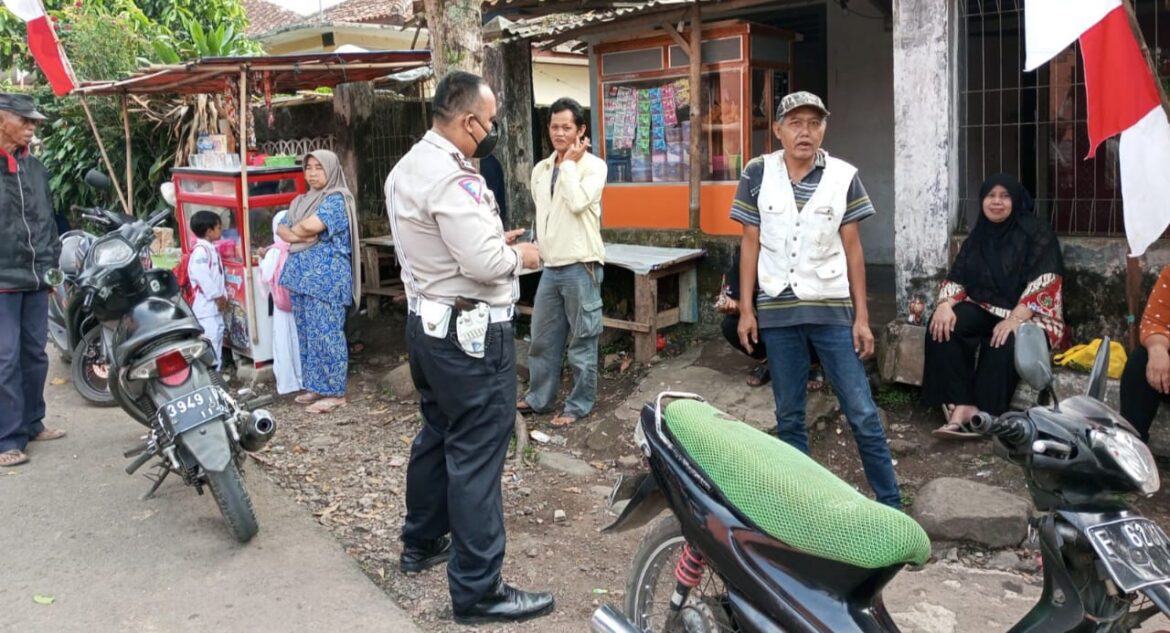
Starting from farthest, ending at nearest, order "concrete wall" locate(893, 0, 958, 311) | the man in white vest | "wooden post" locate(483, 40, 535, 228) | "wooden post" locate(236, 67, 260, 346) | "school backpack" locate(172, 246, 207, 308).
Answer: "wooden post" locate(483, 40, 535, 228) → "school backpack" locate(172, 246, 207, 308) → "wooden post" locate(236, 67, 260, 346) → "concrete wall" locate(893, 0, 958, 311) → the man in white vest

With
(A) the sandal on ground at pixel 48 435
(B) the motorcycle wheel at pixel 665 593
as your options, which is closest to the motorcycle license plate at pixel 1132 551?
(B) the motorcycle wheel at pixel 665 593

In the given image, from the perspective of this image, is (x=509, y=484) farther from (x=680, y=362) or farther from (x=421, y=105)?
(x=421, y=105)

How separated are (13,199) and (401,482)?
2.67 m

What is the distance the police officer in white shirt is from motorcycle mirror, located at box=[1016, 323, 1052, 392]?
165 centimetres

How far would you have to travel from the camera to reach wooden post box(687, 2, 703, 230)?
6867 mm

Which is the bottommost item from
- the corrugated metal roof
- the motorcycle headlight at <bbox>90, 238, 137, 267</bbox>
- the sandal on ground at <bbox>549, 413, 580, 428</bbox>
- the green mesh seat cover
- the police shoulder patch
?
the sandal on ground at <bbox>549, 413, 580, 428</bbox>

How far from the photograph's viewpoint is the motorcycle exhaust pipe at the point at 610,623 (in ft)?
8.73

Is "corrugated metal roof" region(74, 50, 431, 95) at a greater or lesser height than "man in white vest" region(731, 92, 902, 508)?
greater

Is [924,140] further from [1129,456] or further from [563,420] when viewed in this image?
[1129,456]

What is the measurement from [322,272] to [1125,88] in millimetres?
4756

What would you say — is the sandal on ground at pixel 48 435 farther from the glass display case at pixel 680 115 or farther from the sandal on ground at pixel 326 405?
Answer: the glass display case at pixel 680 115

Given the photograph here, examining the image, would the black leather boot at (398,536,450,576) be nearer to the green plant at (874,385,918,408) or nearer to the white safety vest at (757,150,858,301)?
the white safety vest at (757,150,858,301)

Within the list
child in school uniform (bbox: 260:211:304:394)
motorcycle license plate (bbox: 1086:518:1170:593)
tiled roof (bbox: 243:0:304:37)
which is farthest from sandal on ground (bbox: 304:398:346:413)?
tiled roof (bbox: 243:0:304:37)

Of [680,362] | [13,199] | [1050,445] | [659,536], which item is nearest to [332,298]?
[13,199]
